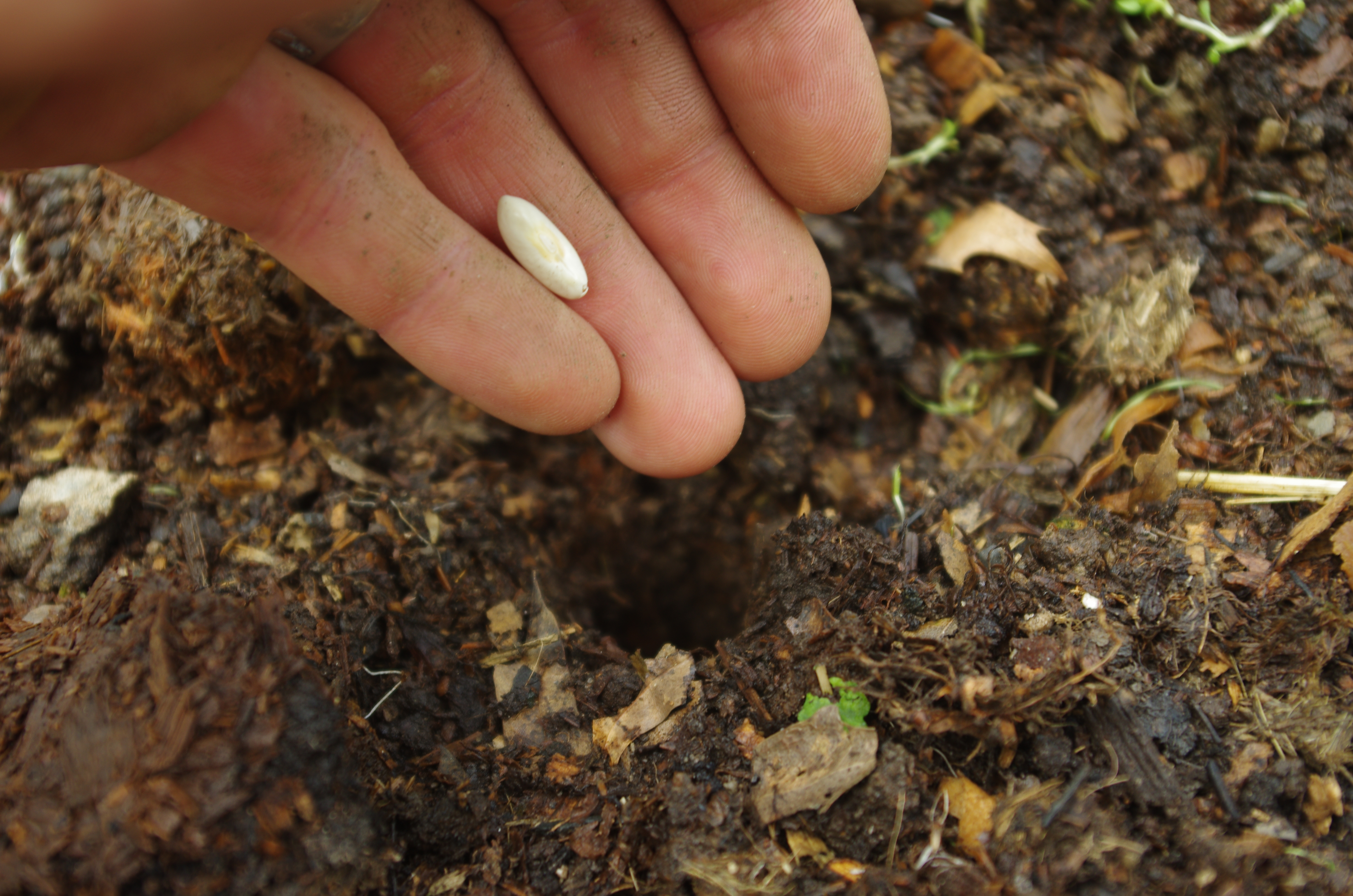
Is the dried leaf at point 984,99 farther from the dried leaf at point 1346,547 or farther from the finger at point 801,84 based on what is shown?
the dried leaf at point 1346,547

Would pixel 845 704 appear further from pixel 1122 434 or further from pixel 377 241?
pixel 377 241

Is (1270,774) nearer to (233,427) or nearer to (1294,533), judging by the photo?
(1294,533)

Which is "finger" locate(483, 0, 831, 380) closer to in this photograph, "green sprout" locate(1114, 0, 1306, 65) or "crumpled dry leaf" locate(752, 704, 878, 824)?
"crumpled dry leaf" locate(752, 704, 878, 824)

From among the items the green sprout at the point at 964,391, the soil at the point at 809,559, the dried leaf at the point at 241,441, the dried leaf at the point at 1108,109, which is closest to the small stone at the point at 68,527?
the soil at the point at 809,559

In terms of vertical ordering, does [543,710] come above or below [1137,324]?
above

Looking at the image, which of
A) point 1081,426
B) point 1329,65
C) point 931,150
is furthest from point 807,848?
point 1329,65

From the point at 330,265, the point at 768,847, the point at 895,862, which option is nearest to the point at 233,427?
the point at 330,265
